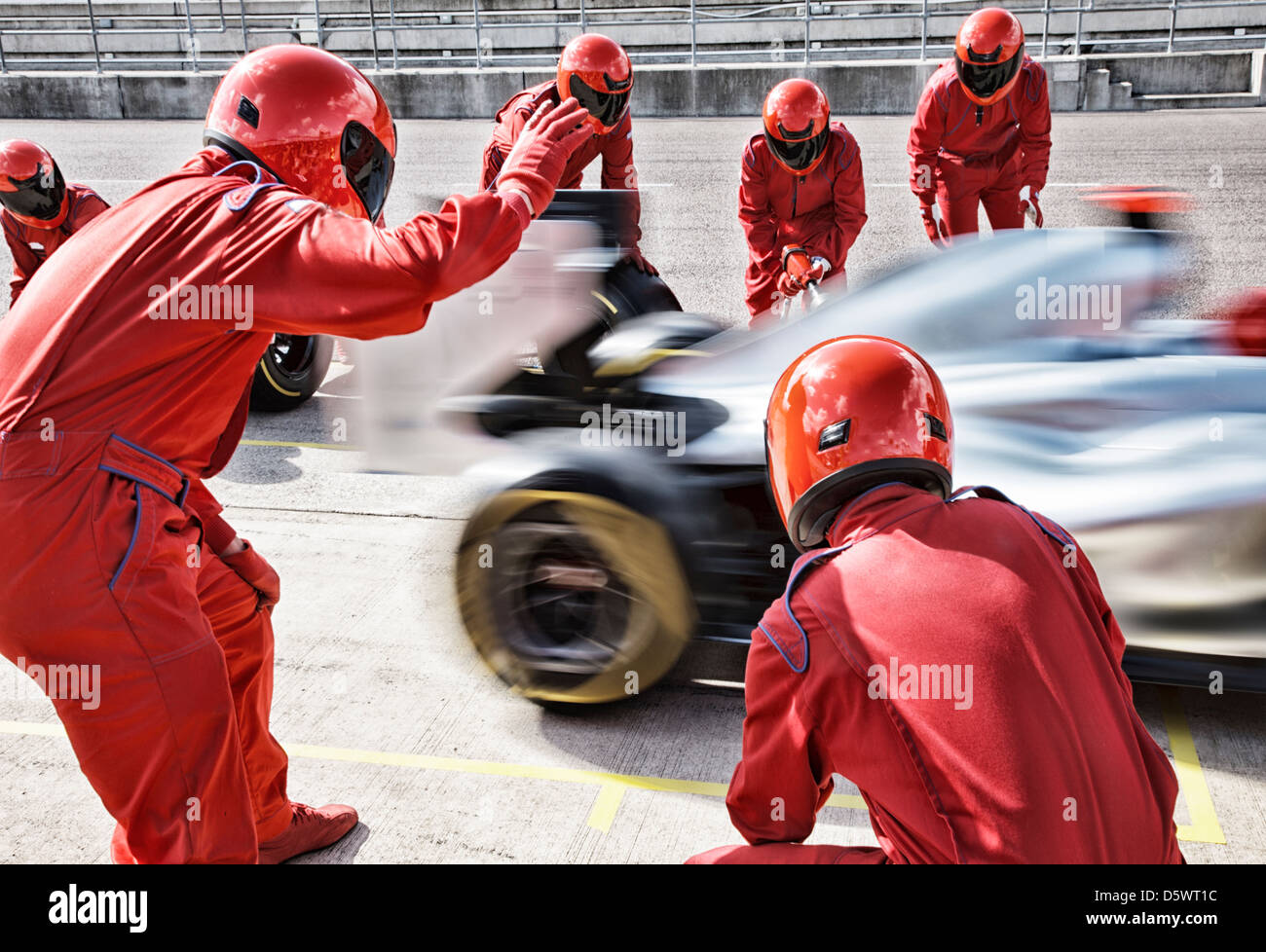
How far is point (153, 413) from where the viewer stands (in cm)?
235

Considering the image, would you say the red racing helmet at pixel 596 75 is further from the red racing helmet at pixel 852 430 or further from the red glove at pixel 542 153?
the red racing helmet at pixel 852 430

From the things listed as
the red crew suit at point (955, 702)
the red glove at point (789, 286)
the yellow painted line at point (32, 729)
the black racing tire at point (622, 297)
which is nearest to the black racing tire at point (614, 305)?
the black racing tire at point (622, 297)

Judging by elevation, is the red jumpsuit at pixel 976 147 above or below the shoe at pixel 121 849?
above

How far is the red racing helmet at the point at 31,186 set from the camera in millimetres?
6699

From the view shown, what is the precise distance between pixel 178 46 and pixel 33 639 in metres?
22.6

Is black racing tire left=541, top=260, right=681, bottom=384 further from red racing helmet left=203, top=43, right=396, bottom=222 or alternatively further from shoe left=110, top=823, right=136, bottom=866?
shoe left=110, top=823, right=136, bottom=866

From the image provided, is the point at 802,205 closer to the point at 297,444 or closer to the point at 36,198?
the point at 297,444

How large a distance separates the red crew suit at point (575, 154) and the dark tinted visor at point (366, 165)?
12.8 ft

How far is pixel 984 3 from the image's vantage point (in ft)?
58.6

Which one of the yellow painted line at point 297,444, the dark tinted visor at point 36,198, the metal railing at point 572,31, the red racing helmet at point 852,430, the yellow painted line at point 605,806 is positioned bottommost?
the yellow painted line at point 605,806

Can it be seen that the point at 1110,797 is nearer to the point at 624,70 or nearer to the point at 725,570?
the point at 725,570

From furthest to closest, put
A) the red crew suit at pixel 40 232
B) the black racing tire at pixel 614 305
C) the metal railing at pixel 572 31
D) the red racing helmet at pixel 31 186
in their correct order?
the metal railing at pixel 572 31
the red crew suit at pixel 40 232
the red racing helmet at pixel 31 186
the black racing tire at pixel 614 305

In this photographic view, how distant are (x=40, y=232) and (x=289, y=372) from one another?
1.82 meters

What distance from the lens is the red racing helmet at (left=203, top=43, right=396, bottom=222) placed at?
255 centimetres
